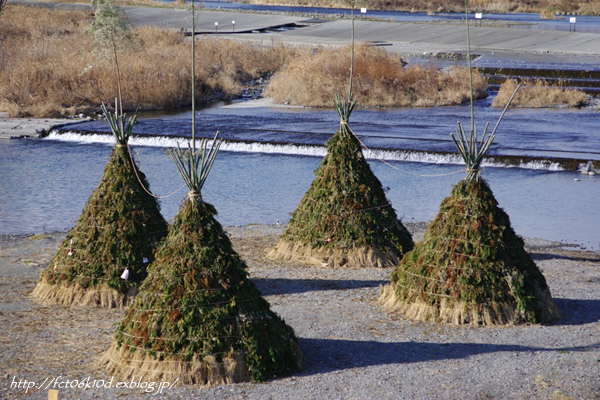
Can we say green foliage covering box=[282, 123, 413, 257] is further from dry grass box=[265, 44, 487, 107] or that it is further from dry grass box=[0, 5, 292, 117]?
dry grass box=[265, 44, 487, 107]

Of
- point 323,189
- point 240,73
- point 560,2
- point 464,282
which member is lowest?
point 464,282

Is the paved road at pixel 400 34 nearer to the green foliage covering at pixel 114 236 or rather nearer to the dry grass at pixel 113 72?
the dry grass at pixel 113 72

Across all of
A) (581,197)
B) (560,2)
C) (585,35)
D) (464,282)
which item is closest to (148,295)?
(464,282)

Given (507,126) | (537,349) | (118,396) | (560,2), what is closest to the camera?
(118,396)

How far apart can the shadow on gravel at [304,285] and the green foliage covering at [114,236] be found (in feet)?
5.63

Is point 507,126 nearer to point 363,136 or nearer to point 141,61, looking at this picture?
point 363,136

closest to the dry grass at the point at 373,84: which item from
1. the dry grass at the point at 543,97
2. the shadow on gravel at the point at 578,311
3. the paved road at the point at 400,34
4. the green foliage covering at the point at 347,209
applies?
the dry grass at the point at 543,97

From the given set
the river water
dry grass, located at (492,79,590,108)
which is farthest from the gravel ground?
dry grass, located at (492,79,590,108)

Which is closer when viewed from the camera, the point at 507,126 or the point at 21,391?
the point at 21,391

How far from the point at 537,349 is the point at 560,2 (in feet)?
293

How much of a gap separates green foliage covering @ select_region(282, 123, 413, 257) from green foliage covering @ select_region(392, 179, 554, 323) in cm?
242

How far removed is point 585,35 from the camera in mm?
57000

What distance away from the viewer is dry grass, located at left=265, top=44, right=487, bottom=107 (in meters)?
35.2

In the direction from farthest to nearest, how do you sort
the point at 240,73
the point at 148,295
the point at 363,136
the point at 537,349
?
the point at 240,73 → the point at 363,136 → the point at 537,349 → the point at 148,295
